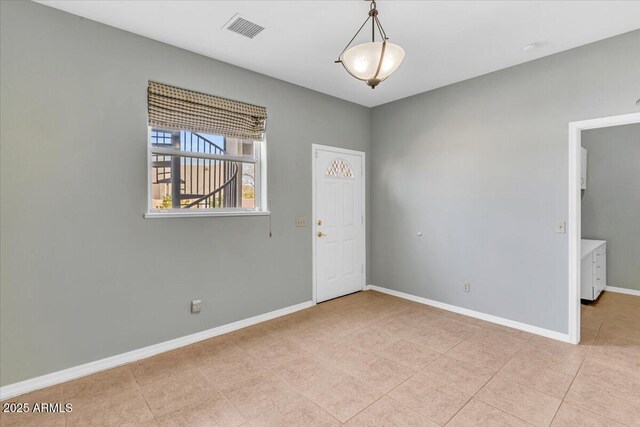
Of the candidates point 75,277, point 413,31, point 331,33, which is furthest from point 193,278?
point 413,31

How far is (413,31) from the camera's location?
271 centimetres

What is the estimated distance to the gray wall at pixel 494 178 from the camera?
3025 mm

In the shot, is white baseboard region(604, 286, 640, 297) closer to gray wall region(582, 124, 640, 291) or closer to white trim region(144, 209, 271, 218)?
gray wall region(582, 124, 640, 291)

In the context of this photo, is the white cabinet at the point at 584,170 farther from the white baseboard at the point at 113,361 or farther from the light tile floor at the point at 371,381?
the white baseboard at the point at 113,361

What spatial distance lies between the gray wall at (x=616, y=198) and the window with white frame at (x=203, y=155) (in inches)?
206

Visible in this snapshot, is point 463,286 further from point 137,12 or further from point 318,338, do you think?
point 137,12

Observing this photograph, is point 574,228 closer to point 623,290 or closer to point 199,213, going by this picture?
point 623,290

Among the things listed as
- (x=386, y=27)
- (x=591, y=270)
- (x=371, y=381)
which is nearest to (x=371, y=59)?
(x=386, y=27)

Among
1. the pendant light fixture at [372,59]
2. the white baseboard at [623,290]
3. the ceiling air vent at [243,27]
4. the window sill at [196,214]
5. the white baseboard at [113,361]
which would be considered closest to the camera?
the pendant light fixture at [372,59]

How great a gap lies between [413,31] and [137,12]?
90.3 inches

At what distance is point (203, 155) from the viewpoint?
127 inches

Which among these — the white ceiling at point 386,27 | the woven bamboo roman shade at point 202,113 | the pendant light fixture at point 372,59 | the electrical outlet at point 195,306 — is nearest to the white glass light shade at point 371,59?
the pendant light fixture at point 372,59

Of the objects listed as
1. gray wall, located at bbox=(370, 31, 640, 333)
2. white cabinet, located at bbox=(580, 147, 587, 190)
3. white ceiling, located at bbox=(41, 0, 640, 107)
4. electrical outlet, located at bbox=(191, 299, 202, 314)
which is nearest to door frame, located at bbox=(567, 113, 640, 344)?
gray wall, located at bbox=(370, 31, 640, 333)

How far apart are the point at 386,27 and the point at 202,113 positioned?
1.92 metres
